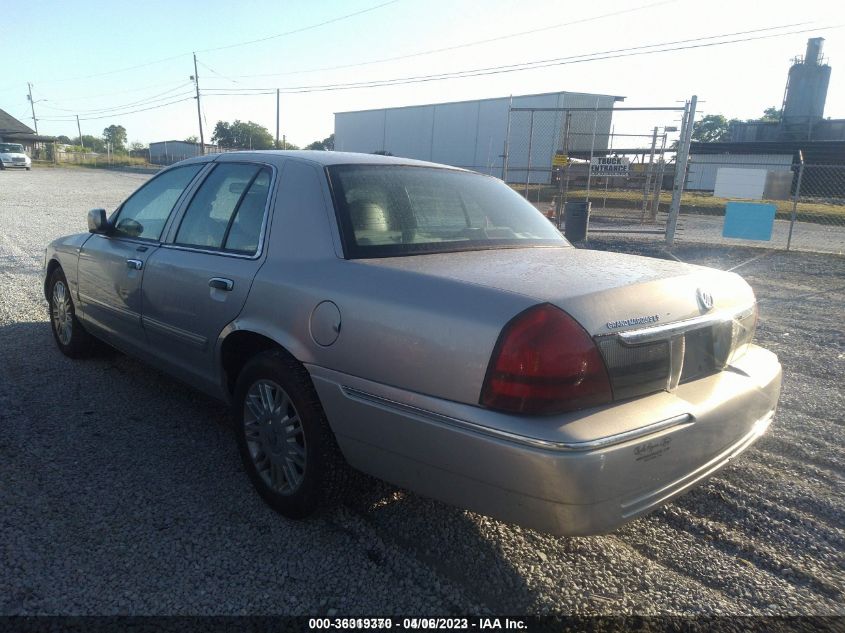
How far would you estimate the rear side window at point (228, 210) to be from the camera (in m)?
3.27

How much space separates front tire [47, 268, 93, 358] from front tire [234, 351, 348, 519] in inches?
101

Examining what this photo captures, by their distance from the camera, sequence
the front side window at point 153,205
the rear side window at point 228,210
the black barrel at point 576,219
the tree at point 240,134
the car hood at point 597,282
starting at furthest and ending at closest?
the tree at point 240,134 → the black barrel at point 576,219 → the front side window at point 153,205 → the rear side window at point 228,210 → the car hood at point 597,282

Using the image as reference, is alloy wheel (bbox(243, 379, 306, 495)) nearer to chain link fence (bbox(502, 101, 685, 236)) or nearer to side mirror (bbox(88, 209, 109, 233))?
side mirror (bbox(88, 209, 109, 233))

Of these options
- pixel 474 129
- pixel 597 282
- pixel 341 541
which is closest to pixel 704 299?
pixel 597 282

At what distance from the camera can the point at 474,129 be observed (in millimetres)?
35750

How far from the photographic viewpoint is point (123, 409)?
4172 millimetres

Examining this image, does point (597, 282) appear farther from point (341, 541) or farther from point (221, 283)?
point (221, 283)

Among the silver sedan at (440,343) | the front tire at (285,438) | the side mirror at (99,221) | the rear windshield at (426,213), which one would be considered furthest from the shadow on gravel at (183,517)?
the side mirror at (99,221)

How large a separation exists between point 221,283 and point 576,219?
10809mm

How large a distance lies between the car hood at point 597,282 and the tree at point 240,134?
222 feet

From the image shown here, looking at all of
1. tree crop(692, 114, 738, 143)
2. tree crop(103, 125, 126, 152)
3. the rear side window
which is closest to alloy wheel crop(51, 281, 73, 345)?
the rear side window

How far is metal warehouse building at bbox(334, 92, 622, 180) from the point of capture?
2922cm

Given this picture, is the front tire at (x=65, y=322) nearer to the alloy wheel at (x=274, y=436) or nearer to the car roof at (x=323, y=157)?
the car roof at (x=323, y=157)

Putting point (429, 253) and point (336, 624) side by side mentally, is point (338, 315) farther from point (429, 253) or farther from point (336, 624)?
point (336, 624)
